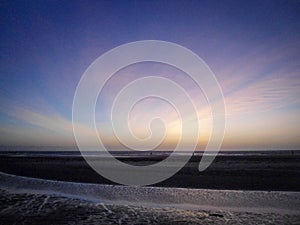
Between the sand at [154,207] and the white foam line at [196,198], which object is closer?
the sand at [154,207]

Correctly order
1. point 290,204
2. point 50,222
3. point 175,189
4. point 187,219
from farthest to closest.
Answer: point 175,189 → point 290,204 → point 187,219 → point 50,222

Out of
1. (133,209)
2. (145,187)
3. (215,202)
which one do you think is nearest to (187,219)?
(133,209)

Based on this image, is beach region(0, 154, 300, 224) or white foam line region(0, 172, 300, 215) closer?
beach region(0, 154, 300, 224)

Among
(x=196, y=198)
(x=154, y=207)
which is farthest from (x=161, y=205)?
(x=196, y=198)

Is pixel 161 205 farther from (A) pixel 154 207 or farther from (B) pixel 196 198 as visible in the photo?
(B) pixel 196 198

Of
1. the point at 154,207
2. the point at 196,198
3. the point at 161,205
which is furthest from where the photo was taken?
the point at 196,198

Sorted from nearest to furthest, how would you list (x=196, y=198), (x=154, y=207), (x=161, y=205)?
(x=154, y=207)
(x=161, y=205)
(x=196, y=198)

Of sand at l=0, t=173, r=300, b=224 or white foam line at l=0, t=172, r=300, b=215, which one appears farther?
white foam line at l=0, t=172, r=300, b=215

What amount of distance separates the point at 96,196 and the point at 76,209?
3366mm

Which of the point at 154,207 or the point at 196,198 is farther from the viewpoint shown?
the point at 196,198

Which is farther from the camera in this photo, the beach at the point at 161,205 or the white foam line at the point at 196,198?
the white foam line at the point at 196,198

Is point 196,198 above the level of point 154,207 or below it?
above

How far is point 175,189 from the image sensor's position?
51.4ft

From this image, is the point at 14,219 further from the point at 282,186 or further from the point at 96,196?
the point at 282,186
